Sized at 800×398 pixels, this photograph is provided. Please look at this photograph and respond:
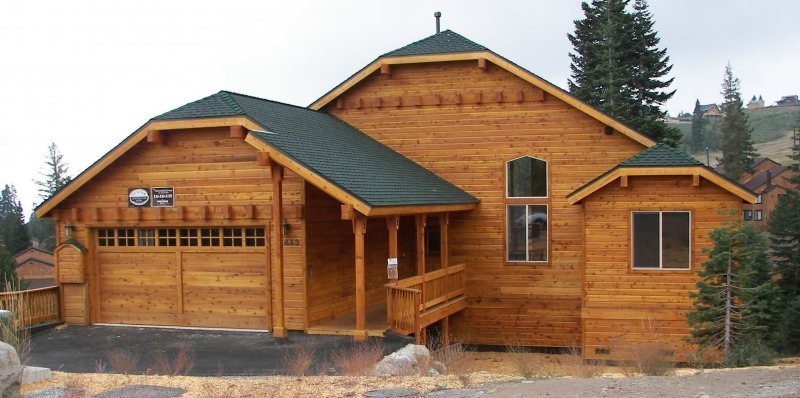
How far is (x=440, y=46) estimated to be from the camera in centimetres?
2023

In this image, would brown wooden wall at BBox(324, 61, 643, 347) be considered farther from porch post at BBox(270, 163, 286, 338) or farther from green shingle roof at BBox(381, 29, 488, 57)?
porch post at BBox(270, 163, 286, 338)

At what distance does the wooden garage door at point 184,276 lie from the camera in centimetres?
1575

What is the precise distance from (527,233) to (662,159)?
4428mm

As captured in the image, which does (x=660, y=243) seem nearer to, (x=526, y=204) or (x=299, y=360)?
(x=526, y=204)

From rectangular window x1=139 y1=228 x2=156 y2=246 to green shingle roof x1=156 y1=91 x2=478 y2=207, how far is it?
2.66m

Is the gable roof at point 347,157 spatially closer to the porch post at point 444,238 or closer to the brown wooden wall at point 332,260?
the porch post at point 444,238

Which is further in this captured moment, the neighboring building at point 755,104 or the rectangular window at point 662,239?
the neighboring building at point 755,104

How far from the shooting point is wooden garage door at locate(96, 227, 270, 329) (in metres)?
15.8

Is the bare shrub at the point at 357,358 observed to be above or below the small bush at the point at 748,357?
above

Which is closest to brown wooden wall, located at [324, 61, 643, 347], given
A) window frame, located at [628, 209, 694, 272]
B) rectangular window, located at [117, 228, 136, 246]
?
window frame, located at [628, 209, 694, 272]

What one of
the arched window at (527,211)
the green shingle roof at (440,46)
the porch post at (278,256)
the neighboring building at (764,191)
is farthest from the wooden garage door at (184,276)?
the neighboring building at (764,191)

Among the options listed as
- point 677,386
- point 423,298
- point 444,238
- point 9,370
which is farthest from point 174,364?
point 677,386

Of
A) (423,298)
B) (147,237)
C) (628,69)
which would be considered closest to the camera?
(423,298)

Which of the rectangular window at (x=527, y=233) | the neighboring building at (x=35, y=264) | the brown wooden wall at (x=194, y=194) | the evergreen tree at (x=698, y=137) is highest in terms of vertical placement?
the evergreen tree at (x=698, y=137)
